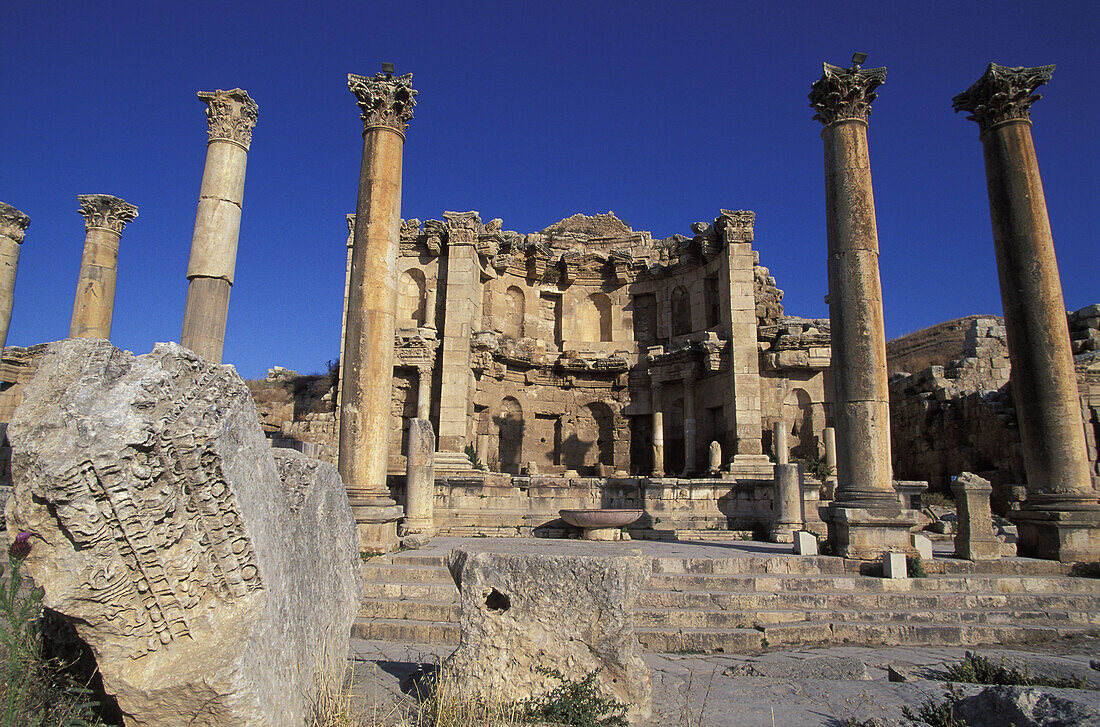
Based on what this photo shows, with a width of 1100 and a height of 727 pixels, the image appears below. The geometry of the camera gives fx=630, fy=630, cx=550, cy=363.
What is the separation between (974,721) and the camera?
388 centimetres

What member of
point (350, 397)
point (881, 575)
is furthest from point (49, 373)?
point (881, 575)

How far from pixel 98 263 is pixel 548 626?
16.3 m

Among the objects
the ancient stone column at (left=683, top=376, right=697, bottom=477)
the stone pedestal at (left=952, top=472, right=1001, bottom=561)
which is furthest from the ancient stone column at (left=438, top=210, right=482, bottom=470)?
the stone pedestal at (left=952, top=472, right=1001, bottom=561)

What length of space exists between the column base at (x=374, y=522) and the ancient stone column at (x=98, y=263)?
379 inches

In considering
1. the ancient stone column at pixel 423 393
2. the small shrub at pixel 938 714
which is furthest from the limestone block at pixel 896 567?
the ancient stone column at pixel 423 393

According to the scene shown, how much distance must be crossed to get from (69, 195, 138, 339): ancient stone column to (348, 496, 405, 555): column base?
379 inches

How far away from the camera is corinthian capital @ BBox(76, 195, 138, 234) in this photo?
51.0ft

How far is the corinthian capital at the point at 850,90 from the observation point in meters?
11.5

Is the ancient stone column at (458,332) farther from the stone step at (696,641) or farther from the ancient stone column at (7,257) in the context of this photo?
the stone step at (696,641)

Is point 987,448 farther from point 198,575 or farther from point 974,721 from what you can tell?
point 198,575

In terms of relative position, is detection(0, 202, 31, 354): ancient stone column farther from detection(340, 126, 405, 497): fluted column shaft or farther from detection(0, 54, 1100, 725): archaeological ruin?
detection(340, 126, 405, 497): fluted column shaft

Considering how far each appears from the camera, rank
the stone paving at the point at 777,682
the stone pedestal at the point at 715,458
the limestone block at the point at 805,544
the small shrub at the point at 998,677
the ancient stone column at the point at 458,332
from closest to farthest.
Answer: the stone paving at the point at 777,682 → the small shrub at the point at 998,677 → the limestone block at the point at 805,544 → the stone pedestal at the point at 715,458 → the ancient stone column at the point at 458,332

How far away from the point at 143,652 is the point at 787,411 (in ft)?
64.3

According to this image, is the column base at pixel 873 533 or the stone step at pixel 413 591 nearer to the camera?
the stone step at pixel 413 591
